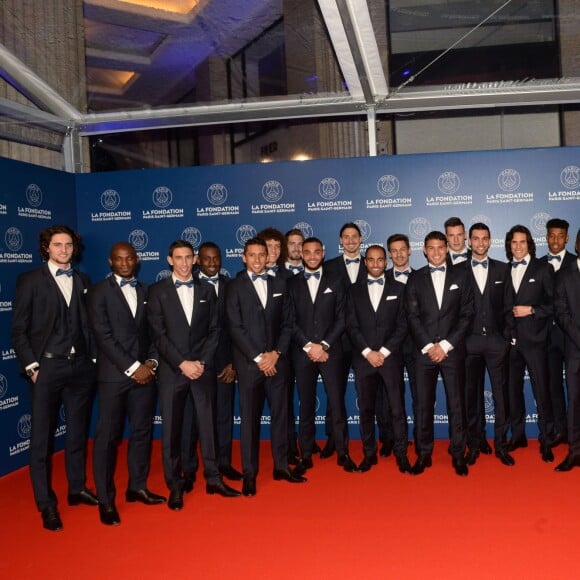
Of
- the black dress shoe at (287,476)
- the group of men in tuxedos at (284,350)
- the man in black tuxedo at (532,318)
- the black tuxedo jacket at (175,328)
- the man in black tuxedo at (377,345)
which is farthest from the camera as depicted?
the man in black tuxedo at (532,318)

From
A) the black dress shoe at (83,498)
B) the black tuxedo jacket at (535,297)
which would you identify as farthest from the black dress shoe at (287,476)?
the black tuxedo jacket at (535,297)

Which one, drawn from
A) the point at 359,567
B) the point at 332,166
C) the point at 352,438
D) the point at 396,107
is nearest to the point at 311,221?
the point at 332,166

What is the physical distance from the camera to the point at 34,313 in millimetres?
4660

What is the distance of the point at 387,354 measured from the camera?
535 cm

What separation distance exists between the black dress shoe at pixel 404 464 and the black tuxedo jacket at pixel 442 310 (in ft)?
3.28

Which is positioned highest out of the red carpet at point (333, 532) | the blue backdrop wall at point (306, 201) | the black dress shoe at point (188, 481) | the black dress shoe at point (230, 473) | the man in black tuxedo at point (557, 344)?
the blue backdrop wall at point (306, 201)

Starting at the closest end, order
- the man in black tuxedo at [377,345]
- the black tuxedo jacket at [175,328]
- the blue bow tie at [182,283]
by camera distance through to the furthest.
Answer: the black tuxedo jacket at [175,328] → the blue bow tie at [182,283] → the man in black tuxedo at [377,345]

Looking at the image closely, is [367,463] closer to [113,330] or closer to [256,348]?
[256,348]

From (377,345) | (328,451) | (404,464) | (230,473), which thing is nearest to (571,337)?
(377,345)

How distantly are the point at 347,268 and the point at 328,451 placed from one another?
1819mm

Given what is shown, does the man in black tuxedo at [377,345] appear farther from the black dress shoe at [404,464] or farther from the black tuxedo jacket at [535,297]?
the black tuxedo jacket at [535,297]

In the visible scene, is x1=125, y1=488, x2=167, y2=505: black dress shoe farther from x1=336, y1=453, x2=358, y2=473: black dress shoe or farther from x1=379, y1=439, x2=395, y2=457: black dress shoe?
x1=379, y1=439, x2=395, y2=457: black dress shoe

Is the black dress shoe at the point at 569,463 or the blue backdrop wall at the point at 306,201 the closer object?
the black dress shoe at the point at 569,463

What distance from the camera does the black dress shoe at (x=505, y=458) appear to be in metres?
5.44
